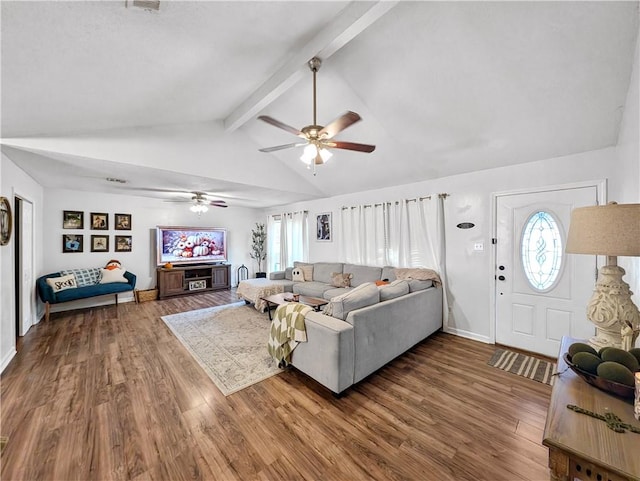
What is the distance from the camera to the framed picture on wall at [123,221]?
19.0ft

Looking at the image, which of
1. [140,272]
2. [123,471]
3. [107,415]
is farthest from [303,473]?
[140,272]

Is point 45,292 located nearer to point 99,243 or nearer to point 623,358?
point 99,243

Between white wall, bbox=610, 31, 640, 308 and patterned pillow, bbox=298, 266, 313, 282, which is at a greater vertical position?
white wall, bbox=610, 31, 640, 308

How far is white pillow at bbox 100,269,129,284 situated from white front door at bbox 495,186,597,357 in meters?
7.05

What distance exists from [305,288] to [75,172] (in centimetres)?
413

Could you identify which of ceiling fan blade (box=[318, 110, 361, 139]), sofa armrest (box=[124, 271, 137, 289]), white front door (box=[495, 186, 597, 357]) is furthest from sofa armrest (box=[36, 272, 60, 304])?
white front door (box=[495, 186, 597, 357])

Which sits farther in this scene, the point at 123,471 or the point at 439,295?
the point at 439,295

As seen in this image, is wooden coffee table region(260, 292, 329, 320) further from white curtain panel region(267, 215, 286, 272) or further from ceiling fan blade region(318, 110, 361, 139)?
white curtain panel region(267, 215, 286, 272)

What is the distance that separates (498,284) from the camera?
351 cm

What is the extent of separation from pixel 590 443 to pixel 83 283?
709 cm

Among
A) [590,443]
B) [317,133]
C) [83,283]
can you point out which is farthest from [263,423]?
[83,283]

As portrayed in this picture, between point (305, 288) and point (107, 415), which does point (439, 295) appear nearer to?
point (305, 288)

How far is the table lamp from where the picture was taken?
1.18 metres

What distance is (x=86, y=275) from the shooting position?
5211 mm
